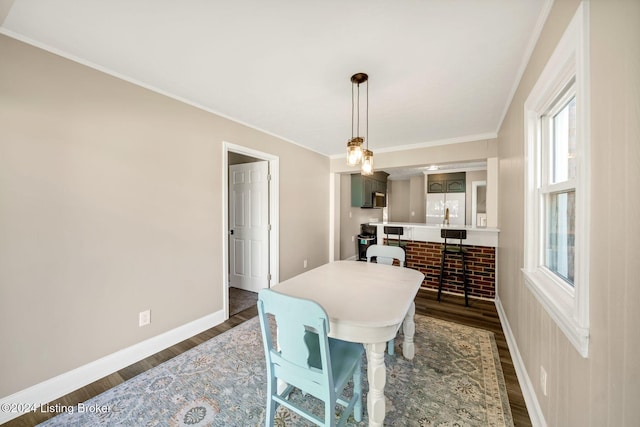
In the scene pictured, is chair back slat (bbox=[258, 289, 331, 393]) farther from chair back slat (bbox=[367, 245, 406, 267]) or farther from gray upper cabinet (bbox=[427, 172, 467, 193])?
gray upper cabinet (bbox=[427, 172, 467, 193])

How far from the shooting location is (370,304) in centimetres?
144

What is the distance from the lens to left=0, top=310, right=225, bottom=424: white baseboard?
150cm

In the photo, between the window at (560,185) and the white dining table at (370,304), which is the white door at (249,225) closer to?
the white dining table at (370,304)

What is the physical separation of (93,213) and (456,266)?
4.27 m

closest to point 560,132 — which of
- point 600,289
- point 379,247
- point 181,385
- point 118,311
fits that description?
point 600,289

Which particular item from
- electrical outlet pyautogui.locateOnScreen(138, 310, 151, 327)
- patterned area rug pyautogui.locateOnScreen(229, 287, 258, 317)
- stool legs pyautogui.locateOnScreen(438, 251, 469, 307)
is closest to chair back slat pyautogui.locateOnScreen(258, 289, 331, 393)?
electrical outlet pyautogui.locateOnScreen(138, 310, 151, 327)

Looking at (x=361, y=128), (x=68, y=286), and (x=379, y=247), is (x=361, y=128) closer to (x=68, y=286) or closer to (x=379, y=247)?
(x=379, y=247)

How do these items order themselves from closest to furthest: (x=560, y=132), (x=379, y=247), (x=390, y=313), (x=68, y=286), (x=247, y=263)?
(x=390, y=313) < (x=560, y=132) < (x=68, y=286) < (x=379, y=247) < (x=247, y=263)

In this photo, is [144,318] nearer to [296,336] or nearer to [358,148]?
[296,336]

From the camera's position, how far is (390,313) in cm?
131

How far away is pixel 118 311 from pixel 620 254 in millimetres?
2847

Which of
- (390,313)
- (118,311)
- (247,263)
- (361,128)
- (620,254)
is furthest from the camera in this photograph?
(247,263)

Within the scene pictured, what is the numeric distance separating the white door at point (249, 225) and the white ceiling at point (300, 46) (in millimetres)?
1222

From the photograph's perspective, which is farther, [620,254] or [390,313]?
[390,313]
